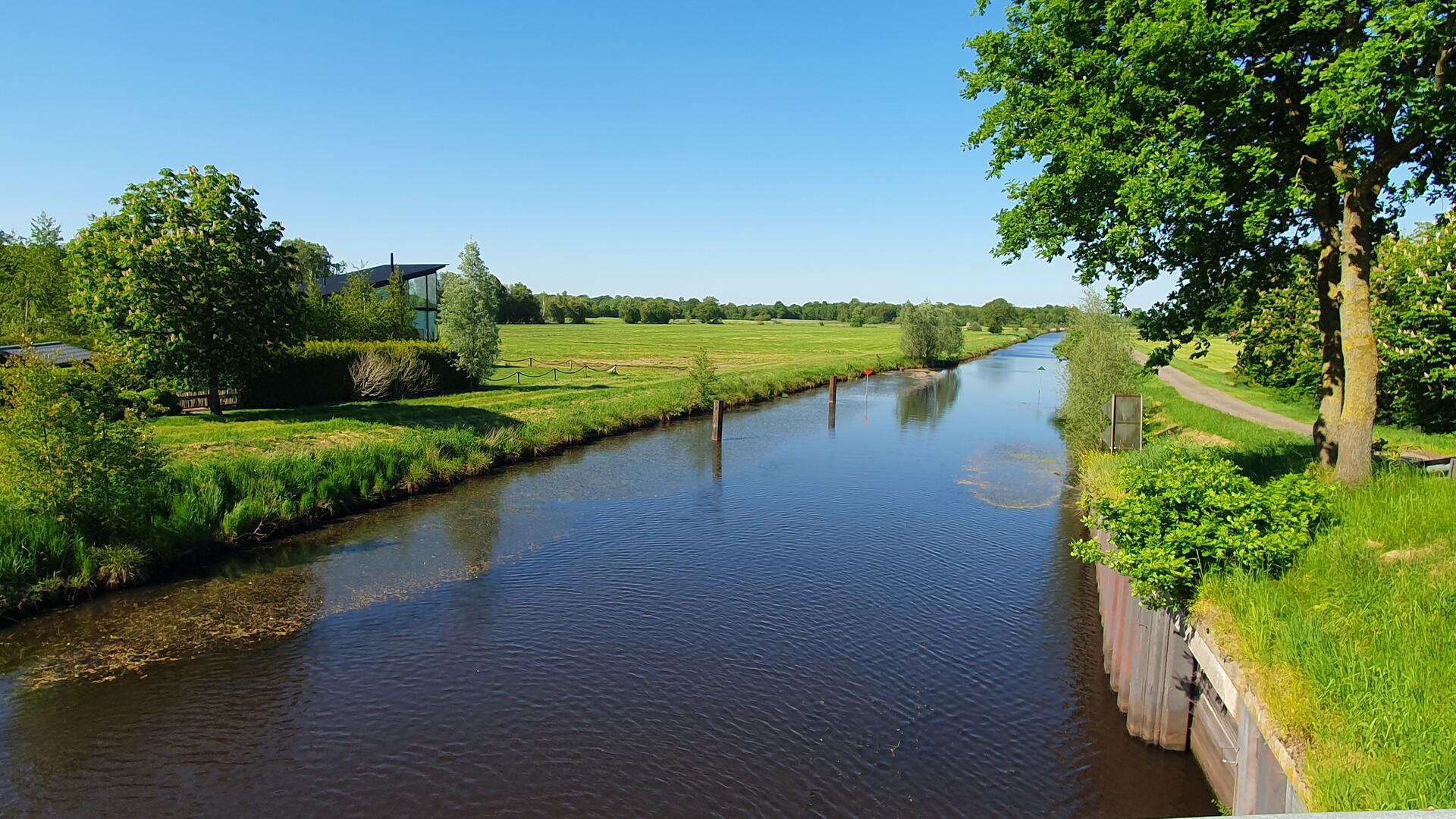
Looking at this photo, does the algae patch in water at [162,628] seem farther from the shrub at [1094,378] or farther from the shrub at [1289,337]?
the shrub at [1289,337]

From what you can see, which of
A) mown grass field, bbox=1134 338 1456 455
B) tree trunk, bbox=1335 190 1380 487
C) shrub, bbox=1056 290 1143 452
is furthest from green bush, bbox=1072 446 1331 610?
shrub, bbox=1056 290 1143 452

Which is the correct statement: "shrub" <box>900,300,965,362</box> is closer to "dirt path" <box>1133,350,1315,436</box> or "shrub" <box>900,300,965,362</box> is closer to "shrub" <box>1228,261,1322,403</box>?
"dirt path" <box>1133,350,1315,436</box>

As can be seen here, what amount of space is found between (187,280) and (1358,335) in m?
30.9

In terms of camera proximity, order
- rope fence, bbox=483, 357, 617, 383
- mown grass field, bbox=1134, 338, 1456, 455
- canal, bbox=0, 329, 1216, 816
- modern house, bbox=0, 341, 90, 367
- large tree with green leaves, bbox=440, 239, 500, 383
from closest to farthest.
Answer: canal, bbox=0, 329, 1216, 816
mown grass field, bbox=1134, 338, 1456, 455
modern house, bbox=0, 341, 90, 367
large tree with green leaves, bbox=440, 239, 500, 383
rope fence, bbox=483, 357, 617, 383

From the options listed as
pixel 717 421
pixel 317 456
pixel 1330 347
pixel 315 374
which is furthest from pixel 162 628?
pixel 717 421

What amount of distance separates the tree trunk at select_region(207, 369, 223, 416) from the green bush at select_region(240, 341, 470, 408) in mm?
1912

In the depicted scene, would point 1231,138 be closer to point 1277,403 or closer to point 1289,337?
point 1289,337

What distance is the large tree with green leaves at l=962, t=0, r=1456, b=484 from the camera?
10.3 m

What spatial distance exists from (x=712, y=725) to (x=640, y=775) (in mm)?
1412

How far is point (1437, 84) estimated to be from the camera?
10.4 m

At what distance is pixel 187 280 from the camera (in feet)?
86.0

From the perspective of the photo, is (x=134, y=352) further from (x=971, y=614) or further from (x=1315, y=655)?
(x=1315, y=655)

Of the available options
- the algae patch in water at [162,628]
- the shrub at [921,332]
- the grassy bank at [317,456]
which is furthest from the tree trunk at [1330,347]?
the shrub at [921,332]

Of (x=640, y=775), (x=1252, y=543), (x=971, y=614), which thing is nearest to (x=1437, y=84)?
(x=1252, y=543)
